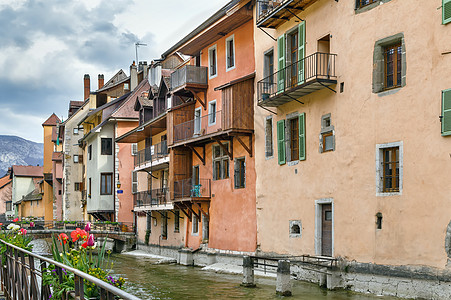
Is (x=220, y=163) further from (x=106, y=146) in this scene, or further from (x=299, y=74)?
(x=106, y=146)

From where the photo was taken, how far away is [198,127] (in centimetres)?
3103

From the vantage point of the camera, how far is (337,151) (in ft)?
65.1

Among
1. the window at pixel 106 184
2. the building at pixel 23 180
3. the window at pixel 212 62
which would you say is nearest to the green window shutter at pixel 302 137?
the window at pixel 212 62

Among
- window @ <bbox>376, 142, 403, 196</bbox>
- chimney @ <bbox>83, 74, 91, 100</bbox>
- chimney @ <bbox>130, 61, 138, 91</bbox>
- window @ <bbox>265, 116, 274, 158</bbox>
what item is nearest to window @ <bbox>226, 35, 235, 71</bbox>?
window @ <bbox>265, 116, 274, 158</bbox>

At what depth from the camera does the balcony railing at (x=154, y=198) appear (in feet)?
117

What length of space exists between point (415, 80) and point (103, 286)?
13435 millimetres

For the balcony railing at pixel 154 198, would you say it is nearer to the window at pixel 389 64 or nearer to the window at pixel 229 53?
the window at pixel 229 53

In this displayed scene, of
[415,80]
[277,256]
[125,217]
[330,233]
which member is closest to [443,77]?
[415,80]

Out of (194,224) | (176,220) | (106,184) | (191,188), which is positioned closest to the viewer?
(191,188)

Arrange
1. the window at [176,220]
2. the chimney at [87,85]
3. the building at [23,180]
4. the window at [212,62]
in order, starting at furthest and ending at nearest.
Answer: the building at [23,180] < the chimney at [87,85] < the window at [176,220] < the window at [212,62]

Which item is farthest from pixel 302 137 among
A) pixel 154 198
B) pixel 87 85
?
pixel 87 85

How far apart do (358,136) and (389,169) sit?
62.3 inches

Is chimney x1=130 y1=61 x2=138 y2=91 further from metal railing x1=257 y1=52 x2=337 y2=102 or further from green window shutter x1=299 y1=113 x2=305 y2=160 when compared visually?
green window shutter x1=299 y1=113 x2=305 y2=160

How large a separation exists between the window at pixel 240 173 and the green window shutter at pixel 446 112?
A: 40.3 feet
